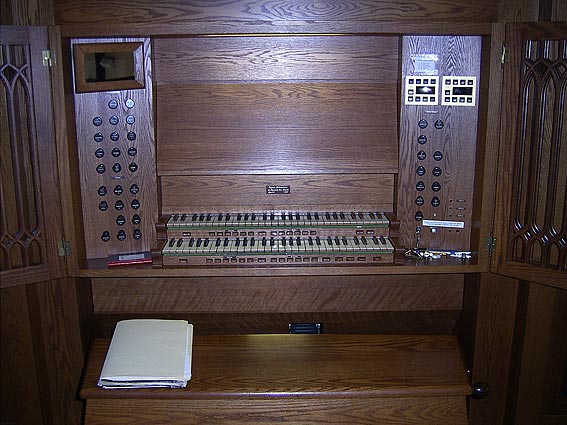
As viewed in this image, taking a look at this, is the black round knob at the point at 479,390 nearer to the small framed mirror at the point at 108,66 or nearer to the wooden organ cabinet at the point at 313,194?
the wooden organ cabinet at the point at 313,194

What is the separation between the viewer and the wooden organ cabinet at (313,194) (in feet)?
6.91

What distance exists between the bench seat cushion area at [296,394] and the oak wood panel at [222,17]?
1266 millimetres

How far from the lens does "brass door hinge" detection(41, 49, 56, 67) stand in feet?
6.53

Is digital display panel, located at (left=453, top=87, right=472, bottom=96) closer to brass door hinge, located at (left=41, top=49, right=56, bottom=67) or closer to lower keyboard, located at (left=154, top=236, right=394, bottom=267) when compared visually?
lower keyboard, located at (left=154, top=236, right=394, bottom=267)

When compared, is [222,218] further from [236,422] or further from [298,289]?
[236,422]

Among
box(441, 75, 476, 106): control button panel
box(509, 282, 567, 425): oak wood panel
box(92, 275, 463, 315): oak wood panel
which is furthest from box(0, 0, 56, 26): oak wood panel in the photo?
box(509, 282, 567, 425): oak wood panel

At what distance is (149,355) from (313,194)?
3.01 ft

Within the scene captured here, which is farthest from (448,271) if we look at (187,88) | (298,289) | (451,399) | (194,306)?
(187,88)

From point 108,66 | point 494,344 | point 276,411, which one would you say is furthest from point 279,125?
point 494,344

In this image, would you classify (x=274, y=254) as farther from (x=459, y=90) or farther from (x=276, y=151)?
(x=459, y=90)

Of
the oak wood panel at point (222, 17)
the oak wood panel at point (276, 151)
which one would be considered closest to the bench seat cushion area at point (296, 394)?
the oak wood panel at point (276, 151)

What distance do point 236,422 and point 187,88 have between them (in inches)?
51.8

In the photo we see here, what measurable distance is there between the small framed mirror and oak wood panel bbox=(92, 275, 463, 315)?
0.83 metres

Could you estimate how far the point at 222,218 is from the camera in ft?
7.77
